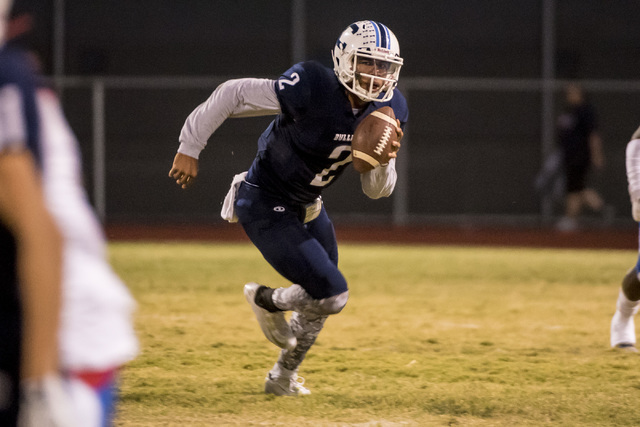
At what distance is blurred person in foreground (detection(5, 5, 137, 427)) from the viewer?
181 cm

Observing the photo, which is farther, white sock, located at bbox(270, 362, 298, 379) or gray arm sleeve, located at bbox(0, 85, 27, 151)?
white sock, located at bbox(270, 362, 298, 379)

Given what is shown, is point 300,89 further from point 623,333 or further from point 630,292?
point 623,333

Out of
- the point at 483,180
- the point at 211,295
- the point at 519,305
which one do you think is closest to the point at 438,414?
the point at 519,305

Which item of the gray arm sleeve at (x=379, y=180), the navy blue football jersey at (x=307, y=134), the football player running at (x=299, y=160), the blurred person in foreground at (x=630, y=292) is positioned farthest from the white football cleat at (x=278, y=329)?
the blurred person in foreground at (x=630, y=292)

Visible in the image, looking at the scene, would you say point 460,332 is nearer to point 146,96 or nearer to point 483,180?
point 483,180

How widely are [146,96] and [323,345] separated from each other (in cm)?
1245

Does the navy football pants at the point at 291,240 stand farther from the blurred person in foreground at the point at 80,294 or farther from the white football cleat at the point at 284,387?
the blurred person in foreground at the point at 80,294

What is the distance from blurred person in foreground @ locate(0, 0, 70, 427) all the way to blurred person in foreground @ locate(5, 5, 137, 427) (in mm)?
53

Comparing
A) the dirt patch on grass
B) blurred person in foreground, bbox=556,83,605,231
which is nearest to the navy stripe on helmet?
the dirt patch on grass

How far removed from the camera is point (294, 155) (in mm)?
4711

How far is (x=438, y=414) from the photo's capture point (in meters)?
4.39

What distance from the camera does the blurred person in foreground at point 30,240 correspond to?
166cm

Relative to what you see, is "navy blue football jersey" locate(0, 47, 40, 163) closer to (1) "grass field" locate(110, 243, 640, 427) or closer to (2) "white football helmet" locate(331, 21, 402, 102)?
(1) "grass field" locate(110, 243, 640, 427)

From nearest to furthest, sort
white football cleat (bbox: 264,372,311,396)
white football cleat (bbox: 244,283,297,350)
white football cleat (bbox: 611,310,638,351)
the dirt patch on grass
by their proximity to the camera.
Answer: white football cleat (bbox: 244,283,297,350) < white football cleat (bbox: 264,372,311,396) < white football cleat (bbox: 611,310,638,351) < the dirt patch on grass
